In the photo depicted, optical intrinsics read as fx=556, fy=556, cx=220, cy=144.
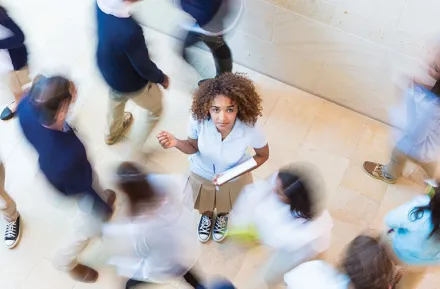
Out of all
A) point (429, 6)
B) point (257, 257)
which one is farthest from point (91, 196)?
point (429, 6)

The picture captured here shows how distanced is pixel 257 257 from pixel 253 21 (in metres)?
1.41

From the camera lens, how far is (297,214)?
235 cm

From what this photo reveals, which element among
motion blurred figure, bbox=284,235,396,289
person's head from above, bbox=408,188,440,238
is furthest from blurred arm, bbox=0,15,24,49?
person's head from above, bbox=408,188,440,238

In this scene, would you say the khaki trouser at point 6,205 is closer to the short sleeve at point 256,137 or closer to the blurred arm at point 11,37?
the blurred arm at point 11,37

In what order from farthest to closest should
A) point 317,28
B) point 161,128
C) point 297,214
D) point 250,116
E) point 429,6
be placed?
point 161,128 < point 317,28 < point 429,6 < point 250,116 < point 297,214

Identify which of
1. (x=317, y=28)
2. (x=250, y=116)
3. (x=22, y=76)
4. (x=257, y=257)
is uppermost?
(x=317, y=28)

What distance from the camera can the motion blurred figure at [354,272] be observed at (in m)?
2.18

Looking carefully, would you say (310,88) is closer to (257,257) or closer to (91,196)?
(257,257)

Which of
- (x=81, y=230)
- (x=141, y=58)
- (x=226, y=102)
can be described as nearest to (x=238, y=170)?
(x=226, y=102)

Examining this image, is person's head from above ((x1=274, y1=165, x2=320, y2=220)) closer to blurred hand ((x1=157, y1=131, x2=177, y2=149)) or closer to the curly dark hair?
the curly dark hair

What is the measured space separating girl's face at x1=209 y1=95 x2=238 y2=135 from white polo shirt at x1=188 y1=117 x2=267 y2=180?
6 cm

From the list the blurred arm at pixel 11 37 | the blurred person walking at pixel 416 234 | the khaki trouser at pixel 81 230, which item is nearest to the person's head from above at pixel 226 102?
the khaki trouser at pixel 81 230

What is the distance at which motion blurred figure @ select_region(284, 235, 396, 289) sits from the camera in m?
2.18

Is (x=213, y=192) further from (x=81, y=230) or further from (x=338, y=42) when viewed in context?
(x=338, y=42)
